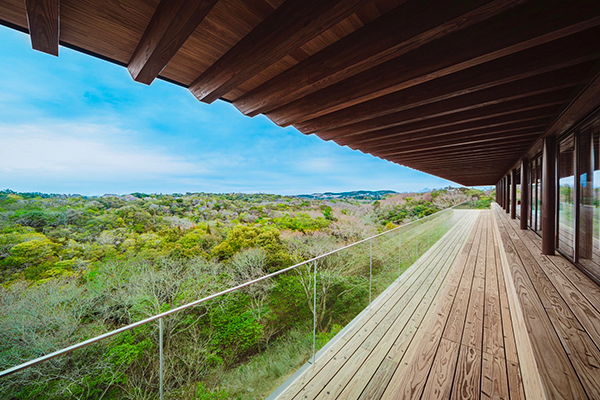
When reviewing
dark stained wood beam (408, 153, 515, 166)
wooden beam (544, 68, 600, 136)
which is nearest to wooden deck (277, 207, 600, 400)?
wooden beam (544, 68, 600, 136)

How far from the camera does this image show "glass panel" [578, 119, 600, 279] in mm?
2258

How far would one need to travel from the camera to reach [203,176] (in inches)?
1612

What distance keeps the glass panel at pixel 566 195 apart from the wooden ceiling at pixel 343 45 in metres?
1.07

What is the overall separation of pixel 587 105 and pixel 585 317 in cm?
183

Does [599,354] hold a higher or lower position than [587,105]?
lower

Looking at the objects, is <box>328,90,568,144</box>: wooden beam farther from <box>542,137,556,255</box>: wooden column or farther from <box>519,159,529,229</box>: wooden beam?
<box>519,159,529,229</box>: wooden beam

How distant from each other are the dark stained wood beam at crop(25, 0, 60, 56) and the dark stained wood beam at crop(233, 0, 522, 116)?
1.27 meters

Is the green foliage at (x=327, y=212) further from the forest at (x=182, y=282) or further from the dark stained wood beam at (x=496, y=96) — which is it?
the dark stained wood beam at (x=496, y=96)

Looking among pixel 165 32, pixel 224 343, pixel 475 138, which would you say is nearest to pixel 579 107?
pixel 475 138

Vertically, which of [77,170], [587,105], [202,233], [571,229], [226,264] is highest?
[77,170]

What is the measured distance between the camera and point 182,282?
28.4 ft

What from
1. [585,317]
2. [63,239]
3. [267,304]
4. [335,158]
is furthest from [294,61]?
[335,158]

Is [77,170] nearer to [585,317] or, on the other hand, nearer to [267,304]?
[267,304]

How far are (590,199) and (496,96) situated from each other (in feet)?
5.28
